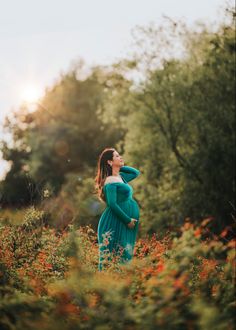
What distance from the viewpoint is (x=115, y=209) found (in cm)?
759

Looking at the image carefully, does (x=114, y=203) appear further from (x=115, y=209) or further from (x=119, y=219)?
(x=119, y=219)

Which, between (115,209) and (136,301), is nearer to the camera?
(136,301)

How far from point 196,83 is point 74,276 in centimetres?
1885

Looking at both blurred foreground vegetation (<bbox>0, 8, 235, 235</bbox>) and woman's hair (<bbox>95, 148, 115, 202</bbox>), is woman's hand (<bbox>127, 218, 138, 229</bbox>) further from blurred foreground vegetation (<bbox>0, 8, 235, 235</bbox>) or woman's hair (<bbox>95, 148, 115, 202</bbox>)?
blurred foreground vegetation (<bbox>0, 8, 235, 235</bbox>)

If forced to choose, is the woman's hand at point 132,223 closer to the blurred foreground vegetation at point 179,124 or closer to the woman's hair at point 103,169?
the woman's hair at point 103,169

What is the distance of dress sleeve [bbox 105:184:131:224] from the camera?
24.9 feet

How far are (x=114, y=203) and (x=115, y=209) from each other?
3.4 inches

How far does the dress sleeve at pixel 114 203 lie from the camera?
24.9 ft

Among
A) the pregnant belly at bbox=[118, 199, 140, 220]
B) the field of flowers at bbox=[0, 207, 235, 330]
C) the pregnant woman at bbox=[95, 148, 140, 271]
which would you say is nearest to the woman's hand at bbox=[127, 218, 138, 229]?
the pregnant woman at bbox=[95, 148, 140, 271]

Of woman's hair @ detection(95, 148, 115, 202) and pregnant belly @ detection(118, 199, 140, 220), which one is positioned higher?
woman's hair @ detection(95, 148, 115, 202)

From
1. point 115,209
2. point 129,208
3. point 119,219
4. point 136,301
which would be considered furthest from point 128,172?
point 136,301

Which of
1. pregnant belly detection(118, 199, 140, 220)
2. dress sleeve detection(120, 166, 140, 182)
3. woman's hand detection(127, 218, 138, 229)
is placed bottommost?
woman's hand detection(127, 218, 138, 229)

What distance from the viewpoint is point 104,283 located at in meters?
4.45

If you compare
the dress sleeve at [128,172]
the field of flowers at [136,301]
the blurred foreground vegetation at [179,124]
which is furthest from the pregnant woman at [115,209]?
the blurred foreground vegetation at [179,124]
